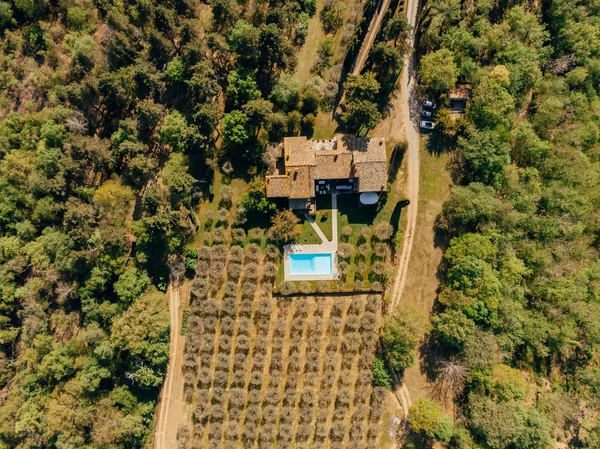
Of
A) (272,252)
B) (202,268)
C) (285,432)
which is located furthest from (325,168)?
(285,432)

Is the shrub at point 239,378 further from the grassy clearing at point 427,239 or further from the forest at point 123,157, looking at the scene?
the grassy clearing at point 427,239

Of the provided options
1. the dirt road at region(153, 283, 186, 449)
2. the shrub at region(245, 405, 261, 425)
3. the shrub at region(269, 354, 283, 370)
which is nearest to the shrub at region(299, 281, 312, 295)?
the shrub at region(269, 354, 283, 370)

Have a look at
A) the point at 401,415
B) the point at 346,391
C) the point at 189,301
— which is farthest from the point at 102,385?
the point at 401,415

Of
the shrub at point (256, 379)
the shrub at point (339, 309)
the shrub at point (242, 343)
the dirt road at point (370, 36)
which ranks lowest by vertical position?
the shrub at point (256, 379)

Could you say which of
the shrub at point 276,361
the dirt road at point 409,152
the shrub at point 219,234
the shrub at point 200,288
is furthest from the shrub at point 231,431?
the dirt road at point 409,152

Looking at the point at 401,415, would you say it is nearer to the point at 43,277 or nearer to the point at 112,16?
the point at 43,277

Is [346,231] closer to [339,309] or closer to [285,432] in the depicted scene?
[339,309]
